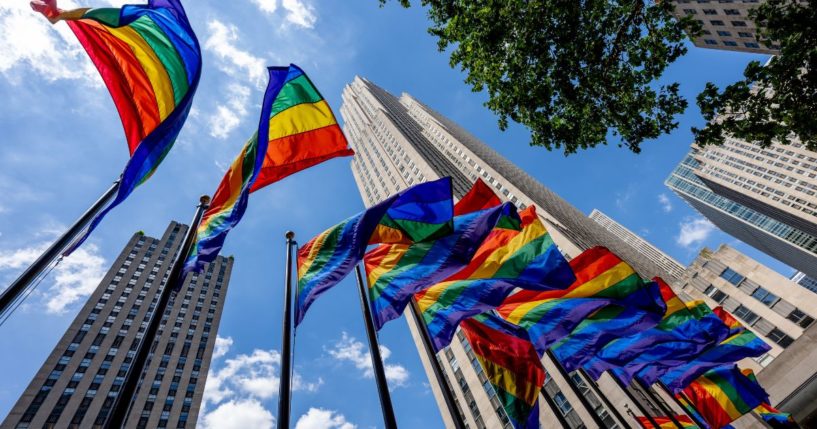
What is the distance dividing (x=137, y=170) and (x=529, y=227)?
336 inches

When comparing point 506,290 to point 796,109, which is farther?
point 796,109

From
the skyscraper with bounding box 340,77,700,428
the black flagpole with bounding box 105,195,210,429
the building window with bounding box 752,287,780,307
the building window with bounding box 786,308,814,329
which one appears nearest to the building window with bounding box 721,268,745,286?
the building window with bounding box 752,287,780,307

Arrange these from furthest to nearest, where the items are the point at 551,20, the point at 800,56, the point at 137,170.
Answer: the point at 551,20 < the point at 800,56 < the point at 137,170

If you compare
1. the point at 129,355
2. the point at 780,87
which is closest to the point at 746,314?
the point at 780,87

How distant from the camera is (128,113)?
773cm

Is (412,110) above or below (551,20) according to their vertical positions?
above

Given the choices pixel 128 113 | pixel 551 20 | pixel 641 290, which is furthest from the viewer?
pixel 551 20

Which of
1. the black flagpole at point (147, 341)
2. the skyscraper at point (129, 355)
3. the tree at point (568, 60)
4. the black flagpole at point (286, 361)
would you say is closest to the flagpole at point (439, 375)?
the black flagpole at point (286, 361)

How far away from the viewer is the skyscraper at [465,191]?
33.3 meters

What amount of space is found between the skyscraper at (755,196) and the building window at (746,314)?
58.3m

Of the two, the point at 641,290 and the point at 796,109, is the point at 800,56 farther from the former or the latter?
the point at 641,290

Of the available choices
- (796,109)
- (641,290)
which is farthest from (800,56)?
(641,290)

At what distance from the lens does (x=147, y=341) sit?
5.46m

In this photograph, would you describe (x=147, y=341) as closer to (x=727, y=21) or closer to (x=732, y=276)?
(x=732, y=276)
